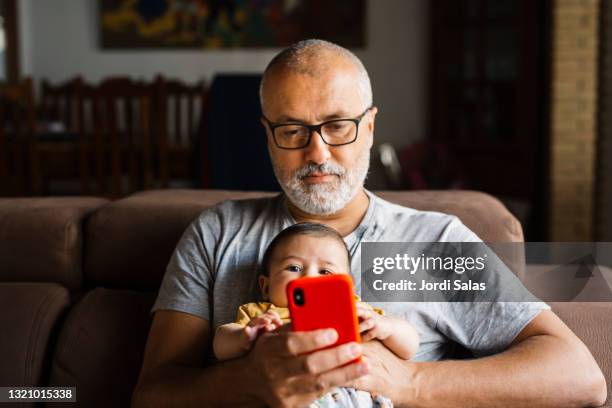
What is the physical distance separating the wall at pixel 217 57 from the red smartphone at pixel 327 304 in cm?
493

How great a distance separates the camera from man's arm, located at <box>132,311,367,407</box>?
3.39 feet

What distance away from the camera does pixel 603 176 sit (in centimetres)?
436

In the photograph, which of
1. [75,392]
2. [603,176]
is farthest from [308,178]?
[603,176]

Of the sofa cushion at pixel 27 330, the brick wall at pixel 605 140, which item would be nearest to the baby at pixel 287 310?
the sofa cushion at pixel 27 330

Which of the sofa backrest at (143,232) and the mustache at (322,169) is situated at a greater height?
the mustache at (322,169)

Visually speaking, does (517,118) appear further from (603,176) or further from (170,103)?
(170,103)

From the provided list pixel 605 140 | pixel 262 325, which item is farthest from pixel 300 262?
pixel 605 140

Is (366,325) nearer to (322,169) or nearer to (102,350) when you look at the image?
(322,169)

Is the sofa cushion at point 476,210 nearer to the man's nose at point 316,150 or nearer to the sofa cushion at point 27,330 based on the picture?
the man's nose at point 316,150

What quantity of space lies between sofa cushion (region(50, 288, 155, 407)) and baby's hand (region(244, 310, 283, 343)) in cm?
43

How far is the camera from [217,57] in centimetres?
591

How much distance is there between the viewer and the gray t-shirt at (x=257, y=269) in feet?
4.42

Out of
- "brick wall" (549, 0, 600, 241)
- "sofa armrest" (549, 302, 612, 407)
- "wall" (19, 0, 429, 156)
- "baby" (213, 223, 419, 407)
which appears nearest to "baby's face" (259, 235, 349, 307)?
"baby" (213, 223, 419, 407)

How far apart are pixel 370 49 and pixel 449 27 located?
64 centimetres
